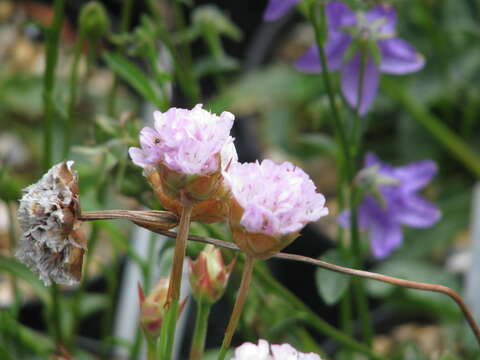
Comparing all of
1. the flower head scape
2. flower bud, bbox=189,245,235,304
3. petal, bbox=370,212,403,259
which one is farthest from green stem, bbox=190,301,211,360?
petal, bbox=370,212,403,259

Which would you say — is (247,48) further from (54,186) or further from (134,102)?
(54,186)

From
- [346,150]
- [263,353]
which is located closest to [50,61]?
[346,150]

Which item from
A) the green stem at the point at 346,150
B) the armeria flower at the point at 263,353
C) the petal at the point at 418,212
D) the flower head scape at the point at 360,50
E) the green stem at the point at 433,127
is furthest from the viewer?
the green stem at the point at 433,127

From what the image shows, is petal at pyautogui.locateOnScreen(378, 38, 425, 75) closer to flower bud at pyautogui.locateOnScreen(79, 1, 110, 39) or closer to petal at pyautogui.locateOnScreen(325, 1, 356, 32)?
petal at pyautogui.locateOnScreen(325, 1, 356, 32)

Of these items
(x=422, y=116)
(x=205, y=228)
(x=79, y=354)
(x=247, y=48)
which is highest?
(x=247, y=48)

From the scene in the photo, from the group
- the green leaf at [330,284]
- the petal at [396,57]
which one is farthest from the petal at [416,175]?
the green leaf at [330,284]

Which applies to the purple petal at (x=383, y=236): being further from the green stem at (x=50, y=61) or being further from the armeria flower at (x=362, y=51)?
the green stem at (x=50, y=61)

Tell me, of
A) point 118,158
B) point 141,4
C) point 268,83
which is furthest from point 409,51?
point 141,4

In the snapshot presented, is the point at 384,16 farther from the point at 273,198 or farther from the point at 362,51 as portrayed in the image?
the point at 273,198
